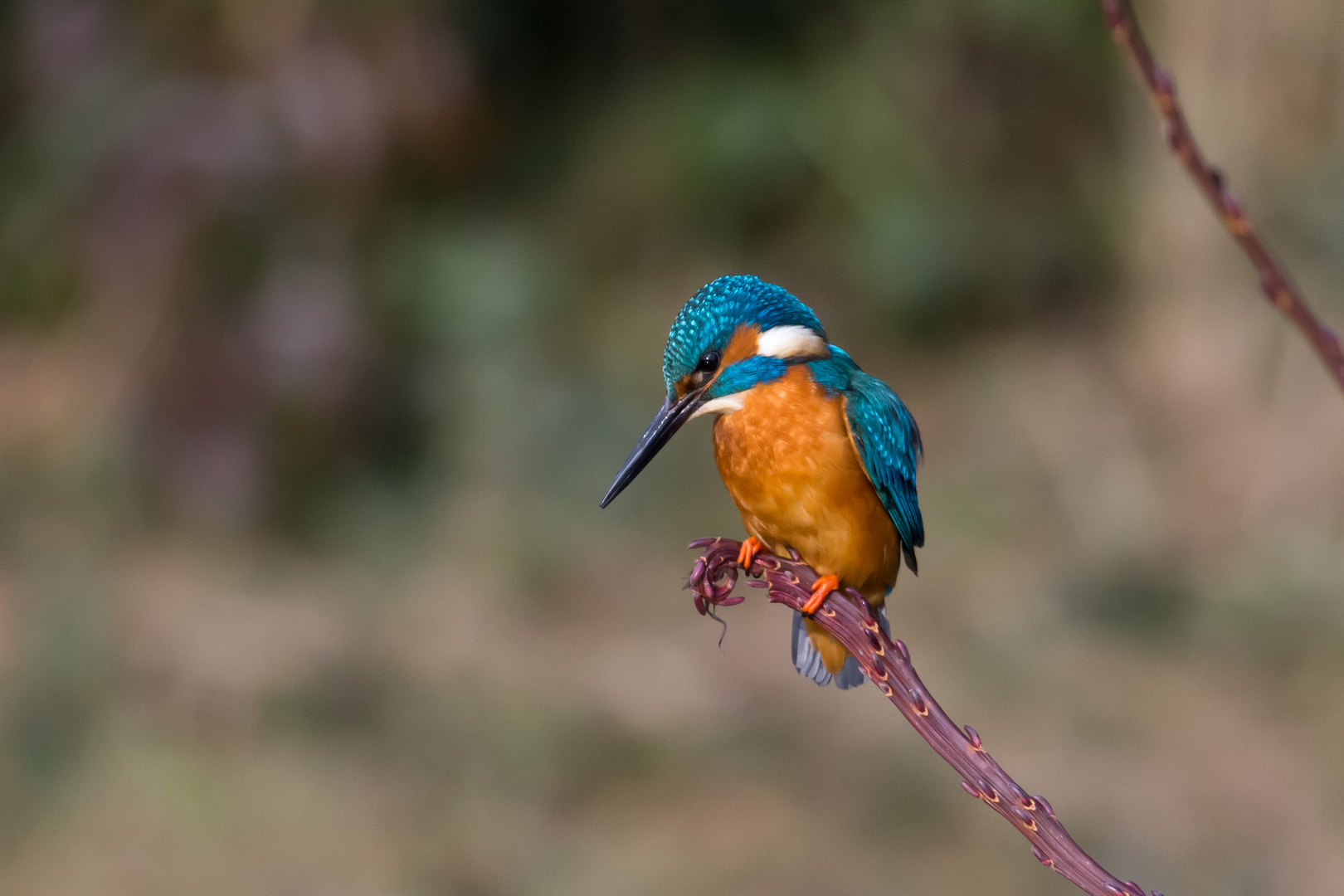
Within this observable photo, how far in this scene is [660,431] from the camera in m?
0.71

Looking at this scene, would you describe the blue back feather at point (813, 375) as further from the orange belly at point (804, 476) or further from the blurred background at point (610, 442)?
the blurred background at point (610, 442)

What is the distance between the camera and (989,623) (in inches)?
110

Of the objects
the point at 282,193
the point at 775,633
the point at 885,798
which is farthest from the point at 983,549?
the point at 282,193

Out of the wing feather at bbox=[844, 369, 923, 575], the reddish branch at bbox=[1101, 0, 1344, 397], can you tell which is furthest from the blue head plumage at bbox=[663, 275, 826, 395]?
the reddish branch at bbox=[1101, 0, 1344, 397]

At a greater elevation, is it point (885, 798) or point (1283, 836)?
point (1283, 836)

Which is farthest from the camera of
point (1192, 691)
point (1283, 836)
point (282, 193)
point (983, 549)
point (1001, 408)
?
point (1001, 408)

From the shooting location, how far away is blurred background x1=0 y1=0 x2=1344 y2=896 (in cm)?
239

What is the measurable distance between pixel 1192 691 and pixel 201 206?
7.46 ft

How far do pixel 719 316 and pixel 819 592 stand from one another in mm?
167

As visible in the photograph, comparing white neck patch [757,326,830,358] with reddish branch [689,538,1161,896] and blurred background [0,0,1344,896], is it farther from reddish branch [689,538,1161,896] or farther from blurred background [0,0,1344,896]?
blurred background [0,0,1344,896]

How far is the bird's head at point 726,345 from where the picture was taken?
727mm

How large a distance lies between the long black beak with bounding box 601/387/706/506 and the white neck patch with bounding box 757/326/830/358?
1.9 inches

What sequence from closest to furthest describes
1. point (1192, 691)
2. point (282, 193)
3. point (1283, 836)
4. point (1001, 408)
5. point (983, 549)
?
point (1283, 836), point (1192, 691), point (282, 193), point (983, 549), point (1001, 408)

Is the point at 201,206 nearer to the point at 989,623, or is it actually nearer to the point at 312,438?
the point at 312,438
